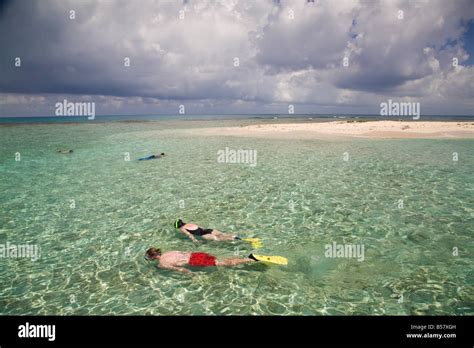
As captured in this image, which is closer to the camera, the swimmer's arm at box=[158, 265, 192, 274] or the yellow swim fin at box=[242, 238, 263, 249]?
the swimmer's arm at box=[158, 265, 192, 274]

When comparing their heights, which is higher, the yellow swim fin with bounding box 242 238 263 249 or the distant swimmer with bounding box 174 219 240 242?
the distant swimmer with bounding box 174 219 240 242

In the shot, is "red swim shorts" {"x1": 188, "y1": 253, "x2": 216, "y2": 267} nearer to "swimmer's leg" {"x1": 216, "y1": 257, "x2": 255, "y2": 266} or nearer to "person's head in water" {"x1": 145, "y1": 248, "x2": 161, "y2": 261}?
"swimmer's leg" {"x1": 216, "y1": 257, "x2": 255, "y2": 266}

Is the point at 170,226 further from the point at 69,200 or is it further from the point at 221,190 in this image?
the point at 69,200

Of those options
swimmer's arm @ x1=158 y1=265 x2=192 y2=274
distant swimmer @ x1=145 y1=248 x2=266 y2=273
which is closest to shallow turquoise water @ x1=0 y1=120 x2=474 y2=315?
swimmer's arm @ x1=158 y1=265 x2=192 y2=274

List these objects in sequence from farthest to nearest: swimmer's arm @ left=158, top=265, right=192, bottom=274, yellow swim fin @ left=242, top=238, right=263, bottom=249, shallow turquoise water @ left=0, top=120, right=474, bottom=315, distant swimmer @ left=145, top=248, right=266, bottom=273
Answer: yellow swim fin @ left=242, top=238, right=263, bottom=249
distant swimmer @ left=145, top=248, right=266, bottom=273
swimmer's arm @ left=158, top=265, right=192, bottom=274
shallow turquoise water @ left=0, top=120, right=474, bottom=315

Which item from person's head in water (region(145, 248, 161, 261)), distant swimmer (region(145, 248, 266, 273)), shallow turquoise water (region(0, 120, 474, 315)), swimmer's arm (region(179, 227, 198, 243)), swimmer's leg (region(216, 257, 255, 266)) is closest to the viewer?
shallow turquoise water (region(0, 120, 474, 315))

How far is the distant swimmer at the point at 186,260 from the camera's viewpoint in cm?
978

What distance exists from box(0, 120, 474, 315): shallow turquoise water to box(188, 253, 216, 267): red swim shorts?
15.3 inches

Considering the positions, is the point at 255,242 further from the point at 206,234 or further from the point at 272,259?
the point at 206,234

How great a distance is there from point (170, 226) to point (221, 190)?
583cm

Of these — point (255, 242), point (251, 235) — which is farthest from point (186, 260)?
point (251, 235)

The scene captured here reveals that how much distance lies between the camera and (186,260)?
32.5ft

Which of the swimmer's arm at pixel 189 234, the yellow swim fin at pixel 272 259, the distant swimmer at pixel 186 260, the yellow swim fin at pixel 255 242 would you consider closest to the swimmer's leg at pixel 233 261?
the distant swimmer at pixel 186 260

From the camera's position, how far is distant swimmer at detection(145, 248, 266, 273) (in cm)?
978
